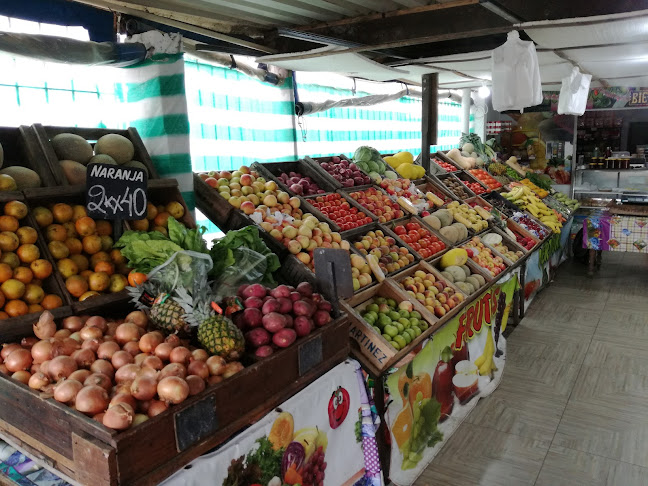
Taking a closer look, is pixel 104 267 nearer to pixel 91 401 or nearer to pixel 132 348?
pixel 132 348

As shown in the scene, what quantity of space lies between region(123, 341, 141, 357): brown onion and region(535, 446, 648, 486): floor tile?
247cm

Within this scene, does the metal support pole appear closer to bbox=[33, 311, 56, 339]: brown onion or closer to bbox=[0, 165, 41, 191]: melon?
bbox=[0, 165, 41, 191]: melon

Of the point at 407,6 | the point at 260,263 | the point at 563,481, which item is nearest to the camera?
the point at 260,263

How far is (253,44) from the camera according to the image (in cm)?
447

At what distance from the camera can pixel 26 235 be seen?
2.27 meters

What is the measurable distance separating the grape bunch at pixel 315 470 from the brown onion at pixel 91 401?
3.28 feet

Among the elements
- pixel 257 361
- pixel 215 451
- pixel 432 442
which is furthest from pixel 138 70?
pixel 432 442

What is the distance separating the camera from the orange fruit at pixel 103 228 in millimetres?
2621

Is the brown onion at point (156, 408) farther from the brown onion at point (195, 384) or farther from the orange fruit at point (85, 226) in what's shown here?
the orange fruit at point (85, 226)

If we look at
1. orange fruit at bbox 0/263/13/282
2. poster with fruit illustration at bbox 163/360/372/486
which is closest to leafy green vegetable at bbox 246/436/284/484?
poster with fruit illustration at bbox 163/360/372/486

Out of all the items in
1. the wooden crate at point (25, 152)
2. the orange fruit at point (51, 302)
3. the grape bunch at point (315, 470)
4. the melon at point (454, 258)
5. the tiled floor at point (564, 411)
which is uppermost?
the wooden crate at point (25, 152)

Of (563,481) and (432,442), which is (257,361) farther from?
(563,481)

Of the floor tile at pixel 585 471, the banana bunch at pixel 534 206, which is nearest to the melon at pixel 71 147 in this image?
the floor tile at pixel 585 471

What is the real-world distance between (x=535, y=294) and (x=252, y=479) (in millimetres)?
5501
